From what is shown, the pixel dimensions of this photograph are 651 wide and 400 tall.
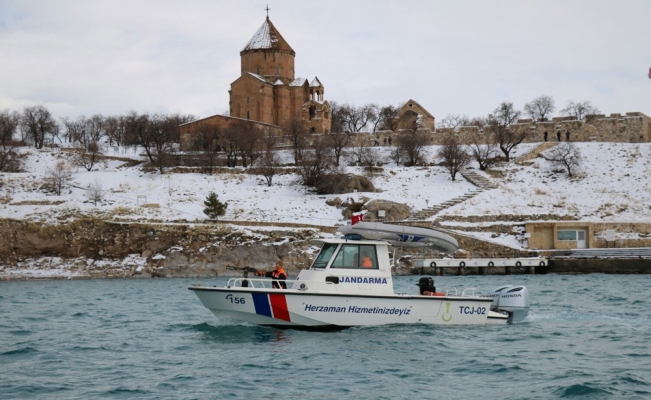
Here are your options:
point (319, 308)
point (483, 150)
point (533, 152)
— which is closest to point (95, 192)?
point (483, 150)

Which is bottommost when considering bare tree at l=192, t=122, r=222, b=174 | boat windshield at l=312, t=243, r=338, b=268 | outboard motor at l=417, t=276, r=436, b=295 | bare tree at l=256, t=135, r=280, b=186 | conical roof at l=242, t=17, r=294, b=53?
outboard motor at l=417, t=276, r=436, b=295

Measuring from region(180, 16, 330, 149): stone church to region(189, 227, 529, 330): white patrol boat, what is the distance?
208 ft

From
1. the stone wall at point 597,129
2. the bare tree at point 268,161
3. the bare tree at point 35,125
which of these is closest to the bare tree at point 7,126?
the bare tree at point 35,125

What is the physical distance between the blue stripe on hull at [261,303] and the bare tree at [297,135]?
54508 millimetres

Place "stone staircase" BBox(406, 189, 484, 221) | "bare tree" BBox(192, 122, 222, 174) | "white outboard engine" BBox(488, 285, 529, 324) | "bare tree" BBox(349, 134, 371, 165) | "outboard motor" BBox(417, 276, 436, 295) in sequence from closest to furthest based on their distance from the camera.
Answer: "outboard motor" BBox(417, 276, 436, 295)
"white outboard engine" BBox(488, 285, 529, 324)
"stone staircase" BBox(406, 189, 484, 221)
"bare tree" BBox(192, 122, 222, 174)
"bare tree" BBox(349, 134, 371, 165)

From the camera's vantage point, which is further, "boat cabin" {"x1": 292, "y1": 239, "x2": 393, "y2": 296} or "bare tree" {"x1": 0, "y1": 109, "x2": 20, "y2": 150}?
"bare tree" {"x1": 0, "y1": 109, "x2": 20, "y2": 150}

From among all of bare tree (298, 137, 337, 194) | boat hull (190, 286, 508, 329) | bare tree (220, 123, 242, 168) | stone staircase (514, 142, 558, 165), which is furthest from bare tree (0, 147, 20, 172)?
boat hull (190, 286, 508, 329)

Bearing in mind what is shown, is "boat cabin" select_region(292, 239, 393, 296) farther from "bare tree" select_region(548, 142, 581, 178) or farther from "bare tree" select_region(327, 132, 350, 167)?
"bare tree" select_region(327, 132, 350, 167)

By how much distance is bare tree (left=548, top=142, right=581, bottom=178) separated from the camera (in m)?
70.8

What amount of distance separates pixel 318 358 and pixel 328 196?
46932mm

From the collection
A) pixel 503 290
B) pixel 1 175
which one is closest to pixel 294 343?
pixel 503 290

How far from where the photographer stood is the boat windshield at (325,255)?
2131 centimetres

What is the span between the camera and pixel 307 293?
2031 centimetres

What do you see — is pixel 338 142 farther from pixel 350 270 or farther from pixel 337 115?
pixel 350 270
